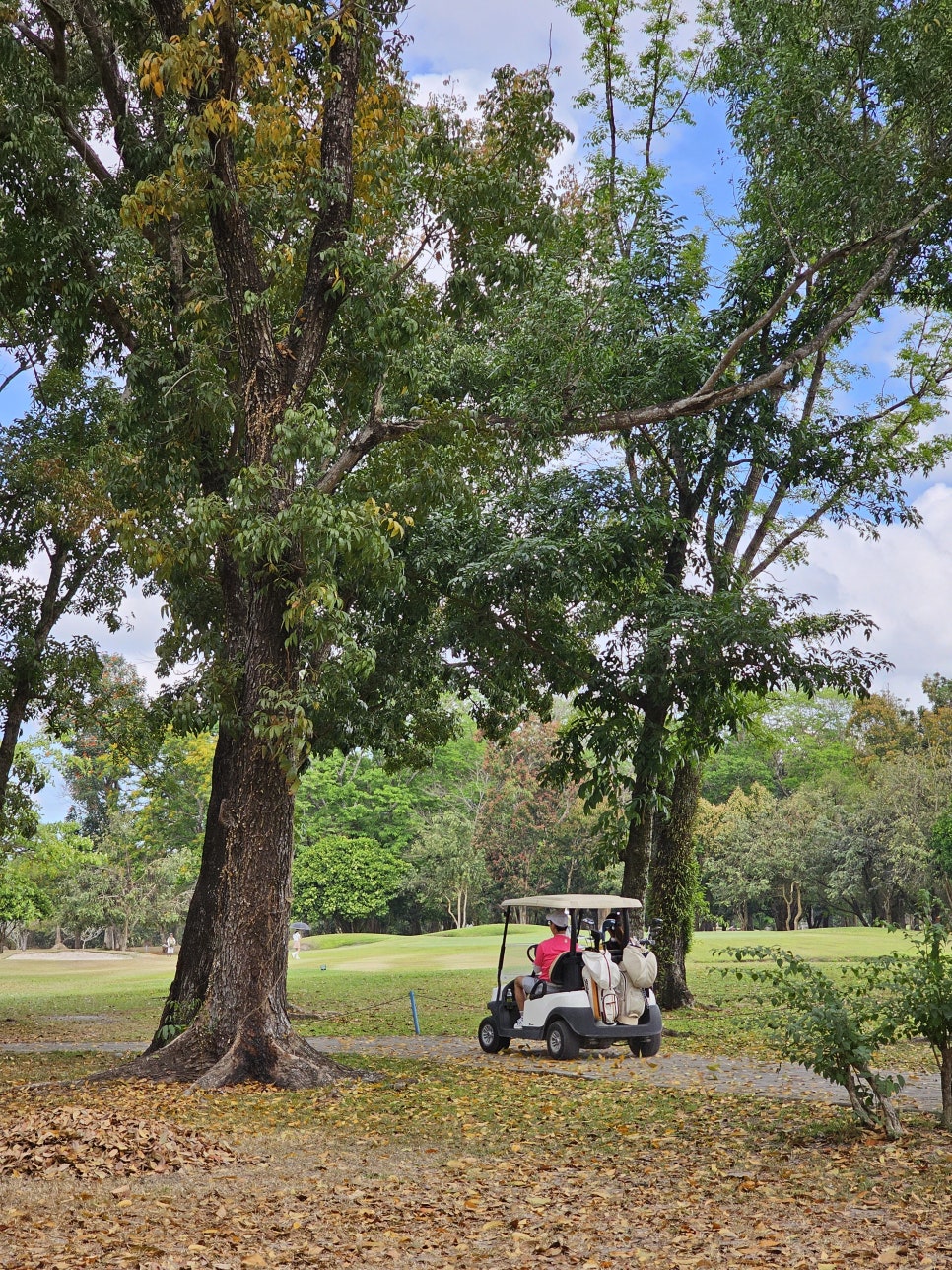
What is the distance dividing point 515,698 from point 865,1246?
12.0 m

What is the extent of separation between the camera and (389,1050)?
13.1 metres

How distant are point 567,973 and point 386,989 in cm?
1232

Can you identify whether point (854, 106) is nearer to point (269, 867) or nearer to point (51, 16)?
point (51, 16)

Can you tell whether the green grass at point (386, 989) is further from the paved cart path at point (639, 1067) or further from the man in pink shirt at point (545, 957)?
the man in pink shirt at point (545, 957)

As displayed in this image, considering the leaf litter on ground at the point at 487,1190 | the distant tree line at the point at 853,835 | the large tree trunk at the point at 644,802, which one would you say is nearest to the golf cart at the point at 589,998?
the large tree trunk at the point at 644,802

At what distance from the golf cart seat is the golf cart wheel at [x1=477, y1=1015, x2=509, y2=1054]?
1.00 m

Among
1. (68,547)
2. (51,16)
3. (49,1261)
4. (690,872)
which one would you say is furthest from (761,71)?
(49,1261)

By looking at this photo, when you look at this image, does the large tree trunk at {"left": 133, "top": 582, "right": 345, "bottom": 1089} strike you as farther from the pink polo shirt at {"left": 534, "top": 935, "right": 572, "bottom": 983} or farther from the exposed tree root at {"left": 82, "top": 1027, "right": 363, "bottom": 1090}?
the pink polo shirt at {"left": 534, "top": 935, "right": 572, "bottom": 983}

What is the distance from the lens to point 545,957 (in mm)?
12242

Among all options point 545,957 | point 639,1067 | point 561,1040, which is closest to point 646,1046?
point 639,1067

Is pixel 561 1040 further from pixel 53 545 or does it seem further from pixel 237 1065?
pixel 53 545

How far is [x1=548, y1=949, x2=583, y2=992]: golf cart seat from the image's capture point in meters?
11.8

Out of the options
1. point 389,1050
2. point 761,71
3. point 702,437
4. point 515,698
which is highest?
point 761,71

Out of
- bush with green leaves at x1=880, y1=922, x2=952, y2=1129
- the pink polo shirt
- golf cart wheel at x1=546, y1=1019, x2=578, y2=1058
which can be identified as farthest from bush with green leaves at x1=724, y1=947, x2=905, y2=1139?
the pink polo shirt
